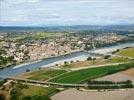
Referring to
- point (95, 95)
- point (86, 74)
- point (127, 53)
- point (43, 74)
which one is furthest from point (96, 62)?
point (95, 95)

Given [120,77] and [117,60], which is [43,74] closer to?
[120,77]

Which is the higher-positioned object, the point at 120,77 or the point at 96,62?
the point at 120,77

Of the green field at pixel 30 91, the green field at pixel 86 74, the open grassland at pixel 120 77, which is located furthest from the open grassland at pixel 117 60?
the green field at pixel 30 91

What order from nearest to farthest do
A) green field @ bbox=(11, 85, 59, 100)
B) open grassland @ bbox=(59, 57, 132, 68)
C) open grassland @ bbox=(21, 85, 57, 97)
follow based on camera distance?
green field @ bbox=(11, 85, 59, 100)
open grassland @ bbox=(21, 85, 57, 97)
open grassland @ bbox=(59, 57, 132, 68)

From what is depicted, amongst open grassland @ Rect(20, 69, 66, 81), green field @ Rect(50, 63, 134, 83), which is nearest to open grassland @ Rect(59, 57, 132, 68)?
green field @ Rect(50, 63, 134, 83)

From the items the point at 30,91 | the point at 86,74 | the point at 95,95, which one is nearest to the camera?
the point at 95,95

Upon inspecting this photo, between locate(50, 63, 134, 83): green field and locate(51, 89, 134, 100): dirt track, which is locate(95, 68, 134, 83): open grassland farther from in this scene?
locate(51, 89, 134, 100): dirt track
